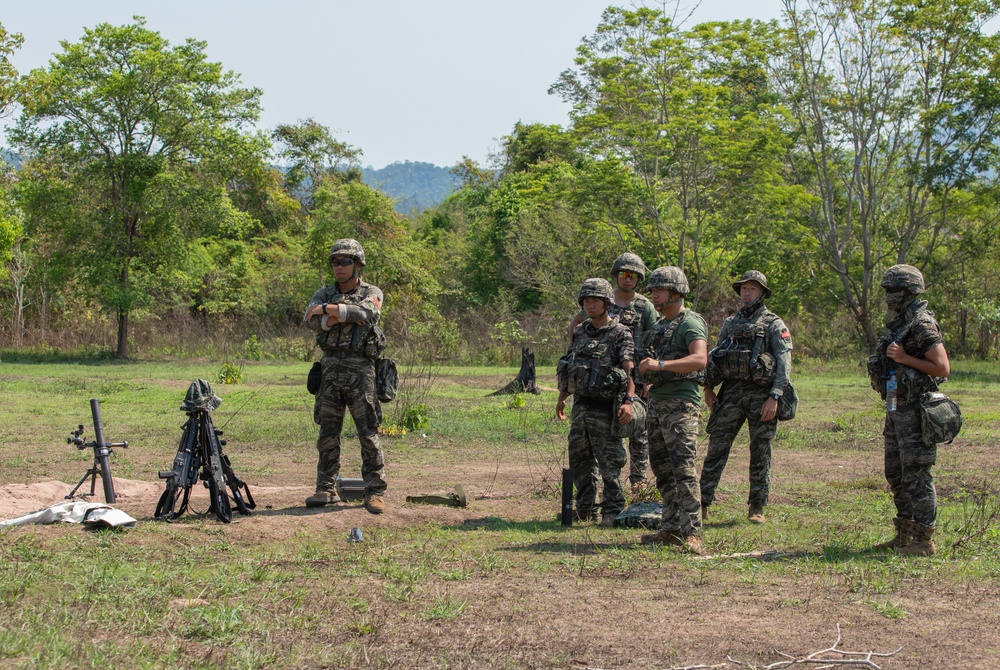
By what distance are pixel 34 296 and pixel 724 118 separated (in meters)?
22.8

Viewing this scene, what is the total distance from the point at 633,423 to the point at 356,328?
2.28 metres

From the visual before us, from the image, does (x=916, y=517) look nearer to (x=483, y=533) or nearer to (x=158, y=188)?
(x=483, y=533)

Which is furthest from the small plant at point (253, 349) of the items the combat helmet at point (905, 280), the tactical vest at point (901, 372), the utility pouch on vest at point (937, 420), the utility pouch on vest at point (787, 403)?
the utility pouch on vest at point (937, 420)

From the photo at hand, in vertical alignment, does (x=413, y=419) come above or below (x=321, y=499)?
above

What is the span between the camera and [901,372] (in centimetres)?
683

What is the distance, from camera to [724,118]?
2322cm

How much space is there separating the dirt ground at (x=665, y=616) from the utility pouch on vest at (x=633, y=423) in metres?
0.74

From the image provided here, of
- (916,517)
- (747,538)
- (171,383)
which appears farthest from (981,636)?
(171,383)

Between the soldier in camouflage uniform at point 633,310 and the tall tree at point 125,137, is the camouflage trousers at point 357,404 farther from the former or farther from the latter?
the tall tree at point 125,137

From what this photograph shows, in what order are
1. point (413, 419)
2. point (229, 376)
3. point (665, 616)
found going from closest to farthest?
point (665, 616)
point (413, 419)
point (229, 376)

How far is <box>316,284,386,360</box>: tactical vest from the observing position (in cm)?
810

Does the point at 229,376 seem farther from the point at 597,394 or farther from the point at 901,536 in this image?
the point at 901,536

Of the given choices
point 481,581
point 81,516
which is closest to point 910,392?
point 481,581

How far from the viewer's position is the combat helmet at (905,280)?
6.83 meters
